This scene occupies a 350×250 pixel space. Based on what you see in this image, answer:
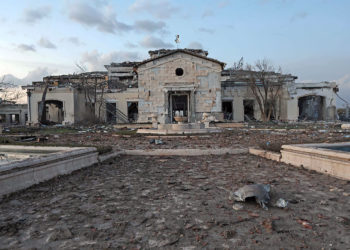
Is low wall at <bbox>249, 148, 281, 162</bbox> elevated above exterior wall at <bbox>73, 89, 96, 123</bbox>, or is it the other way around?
exterior wall at <bbox>73, 89, 96, 123</bbox>

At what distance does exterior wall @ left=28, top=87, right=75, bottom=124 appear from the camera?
979 inches

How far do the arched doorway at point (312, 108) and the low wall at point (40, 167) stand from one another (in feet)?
86.1

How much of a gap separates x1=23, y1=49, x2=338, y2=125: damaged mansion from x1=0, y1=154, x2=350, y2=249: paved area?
17.2 metres

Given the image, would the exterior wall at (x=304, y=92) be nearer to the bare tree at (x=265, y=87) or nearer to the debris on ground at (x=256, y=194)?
the bare tree at (x=265, y=87)

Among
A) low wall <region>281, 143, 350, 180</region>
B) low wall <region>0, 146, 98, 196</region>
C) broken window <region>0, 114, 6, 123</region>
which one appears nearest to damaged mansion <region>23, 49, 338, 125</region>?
broken window <region>0, 114, 6, 123</region>

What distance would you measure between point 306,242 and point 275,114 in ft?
85.1

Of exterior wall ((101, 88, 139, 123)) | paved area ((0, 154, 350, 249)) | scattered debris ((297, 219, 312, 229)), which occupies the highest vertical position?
exterior wall ((101, 88, 139, 123))

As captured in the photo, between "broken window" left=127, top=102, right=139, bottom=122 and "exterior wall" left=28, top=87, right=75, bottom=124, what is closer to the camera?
"exterior wall" left=28, top=87, right=75, bottom=124

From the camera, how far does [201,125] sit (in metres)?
15.5

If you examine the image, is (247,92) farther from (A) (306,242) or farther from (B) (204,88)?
(A) (306,242)

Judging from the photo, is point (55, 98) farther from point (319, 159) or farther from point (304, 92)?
point (319, 159)

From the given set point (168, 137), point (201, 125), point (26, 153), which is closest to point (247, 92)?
point (201, 125)

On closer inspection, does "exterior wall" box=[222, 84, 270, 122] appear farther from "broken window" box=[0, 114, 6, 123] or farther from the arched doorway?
"broken window" box=[0, 114, 6, 123]

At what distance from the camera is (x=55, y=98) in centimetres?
2498
